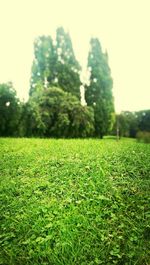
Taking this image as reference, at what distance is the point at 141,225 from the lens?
317cm

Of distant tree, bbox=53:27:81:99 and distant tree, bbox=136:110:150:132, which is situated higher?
distant tree, bbox=53:27:81:99

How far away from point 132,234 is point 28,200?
1469 millimetres

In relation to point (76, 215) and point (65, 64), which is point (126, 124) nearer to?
point (65, 64)

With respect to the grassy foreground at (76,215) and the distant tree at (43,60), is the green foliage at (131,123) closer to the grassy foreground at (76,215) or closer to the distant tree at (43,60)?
the distant tree at (43,60)

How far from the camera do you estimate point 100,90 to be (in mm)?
29312

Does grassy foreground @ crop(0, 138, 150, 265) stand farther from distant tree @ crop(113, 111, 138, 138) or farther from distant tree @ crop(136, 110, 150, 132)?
distant tree @ crop(136, 110, 150, 132)

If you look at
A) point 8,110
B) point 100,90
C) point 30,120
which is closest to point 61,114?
point 30,120

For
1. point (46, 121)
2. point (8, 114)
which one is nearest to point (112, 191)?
point (8, 114)

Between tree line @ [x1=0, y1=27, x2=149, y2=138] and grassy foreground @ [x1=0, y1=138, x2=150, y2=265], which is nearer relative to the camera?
grassy foreground @ [x1=0, y1=138, x2=150, y2=265]

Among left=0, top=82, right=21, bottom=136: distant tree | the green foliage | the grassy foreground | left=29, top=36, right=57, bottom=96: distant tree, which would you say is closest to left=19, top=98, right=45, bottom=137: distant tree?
left=0, top=82, right=21, bottom=136: distant tree

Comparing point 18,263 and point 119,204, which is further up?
point 119,204

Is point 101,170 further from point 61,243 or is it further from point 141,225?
point 61,243

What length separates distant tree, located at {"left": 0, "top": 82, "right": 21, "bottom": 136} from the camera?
17.5 metres

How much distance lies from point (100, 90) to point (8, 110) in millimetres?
13183
